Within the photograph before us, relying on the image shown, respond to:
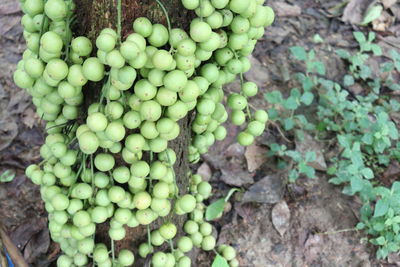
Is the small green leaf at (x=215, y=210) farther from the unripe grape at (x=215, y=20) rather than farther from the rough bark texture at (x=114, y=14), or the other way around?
the unripe grape at (x=215, y=20)

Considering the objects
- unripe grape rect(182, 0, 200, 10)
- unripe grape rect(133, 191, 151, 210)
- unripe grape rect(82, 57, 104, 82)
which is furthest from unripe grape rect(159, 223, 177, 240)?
unripe grape rect(182, 0, 200, 10)

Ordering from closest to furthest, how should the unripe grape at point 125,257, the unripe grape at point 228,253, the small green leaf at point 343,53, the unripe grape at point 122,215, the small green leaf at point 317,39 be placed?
the unripe grape at point 122,215
the unripe grape at point 125,257
the unripe grape at point 228,253
the small green leaf at point 343,53
the small green leaf at point 317,39

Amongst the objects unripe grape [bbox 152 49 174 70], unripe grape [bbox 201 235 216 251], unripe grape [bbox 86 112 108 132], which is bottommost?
unripe grape [bbox 201 235 216 251]

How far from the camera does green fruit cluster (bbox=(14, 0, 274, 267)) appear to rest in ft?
4.82

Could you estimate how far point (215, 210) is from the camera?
8.87 ft

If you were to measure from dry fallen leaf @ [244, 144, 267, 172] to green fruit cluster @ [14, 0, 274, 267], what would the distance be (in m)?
0.96

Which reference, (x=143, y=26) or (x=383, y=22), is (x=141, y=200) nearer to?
(x=143, y=26)

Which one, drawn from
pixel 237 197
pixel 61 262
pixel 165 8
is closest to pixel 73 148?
pixel 61 262

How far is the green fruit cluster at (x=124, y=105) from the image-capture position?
1468mm

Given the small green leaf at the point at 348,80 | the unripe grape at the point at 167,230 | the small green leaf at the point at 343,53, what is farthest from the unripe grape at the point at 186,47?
the small green leaf at the point at 343,53

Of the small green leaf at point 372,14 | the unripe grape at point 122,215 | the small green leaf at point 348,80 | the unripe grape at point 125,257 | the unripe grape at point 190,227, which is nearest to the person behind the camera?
the unripe grape at point 122,215

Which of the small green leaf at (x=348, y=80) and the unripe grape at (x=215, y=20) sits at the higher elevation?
the unripe grape at (x=215, y=20)

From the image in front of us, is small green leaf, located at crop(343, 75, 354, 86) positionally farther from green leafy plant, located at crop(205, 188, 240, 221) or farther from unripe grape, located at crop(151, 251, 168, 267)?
unripe grape, located at crop(151, 251, 168, 267)

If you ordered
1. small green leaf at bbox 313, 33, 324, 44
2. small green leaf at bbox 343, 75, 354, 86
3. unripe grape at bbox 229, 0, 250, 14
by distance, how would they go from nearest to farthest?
unripe grape at bbox 229, 0, 250, 14, small green leaf at bbox 343, 75, 354, 86, small green leaf at bbox 313, 33, 324, 44
